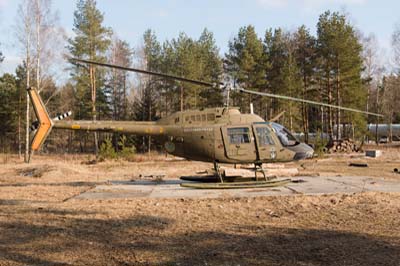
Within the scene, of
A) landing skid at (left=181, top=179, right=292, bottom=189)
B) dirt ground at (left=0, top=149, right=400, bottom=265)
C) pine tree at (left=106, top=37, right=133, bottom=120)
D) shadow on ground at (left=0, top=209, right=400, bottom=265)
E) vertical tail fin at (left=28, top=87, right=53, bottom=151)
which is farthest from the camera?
pine tree at (left=106, top=37, right=133, bottom=120)

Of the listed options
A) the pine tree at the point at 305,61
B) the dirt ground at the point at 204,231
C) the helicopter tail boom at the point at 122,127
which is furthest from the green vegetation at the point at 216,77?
the dirt ground at the point at 204,231

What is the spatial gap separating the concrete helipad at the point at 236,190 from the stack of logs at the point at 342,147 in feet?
64.1

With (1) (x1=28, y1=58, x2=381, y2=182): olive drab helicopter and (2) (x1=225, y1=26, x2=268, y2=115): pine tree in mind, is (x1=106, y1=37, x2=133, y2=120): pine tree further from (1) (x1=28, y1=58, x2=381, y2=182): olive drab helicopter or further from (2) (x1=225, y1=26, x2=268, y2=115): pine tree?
(1) (x1=28, y1=58, x2=381, y2=182): olive drab helicopter

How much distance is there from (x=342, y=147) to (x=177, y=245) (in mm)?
29483

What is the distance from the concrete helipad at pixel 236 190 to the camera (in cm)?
1089

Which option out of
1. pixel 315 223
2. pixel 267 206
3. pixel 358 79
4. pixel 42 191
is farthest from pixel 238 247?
pixel 358 79

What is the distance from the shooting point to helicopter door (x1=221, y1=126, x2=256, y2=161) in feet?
39.5

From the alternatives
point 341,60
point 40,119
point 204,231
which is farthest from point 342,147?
point 204,231

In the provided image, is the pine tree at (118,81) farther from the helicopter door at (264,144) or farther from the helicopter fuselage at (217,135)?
the helicopter door at (264,144)

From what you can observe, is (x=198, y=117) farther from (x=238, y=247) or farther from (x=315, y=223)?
(x=238, y=247)

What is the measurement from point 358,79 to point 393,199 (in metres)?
27.2

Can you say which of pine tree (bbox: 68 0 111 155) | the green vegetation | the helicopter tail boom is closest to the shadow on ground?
the helicopter tail boom

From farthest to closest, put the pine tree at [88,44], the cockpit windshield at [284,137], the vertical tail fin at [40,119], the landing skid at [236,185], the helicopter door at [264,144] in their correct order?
the pine tree at [88,44] → the cockpit windshield at [284,137] → the helicopter door at [264,144] → the landing skid at [236,185] → the vertical tail fin at [40,119]

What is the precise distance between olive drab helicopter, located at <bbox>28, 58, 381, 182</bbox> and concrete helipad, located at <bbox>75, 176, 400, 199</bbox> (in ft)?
3.21
